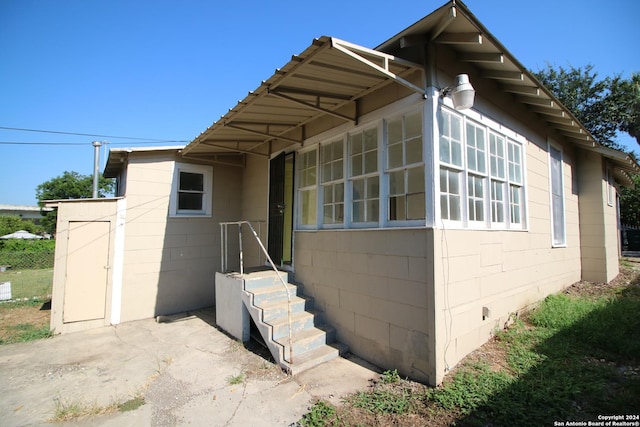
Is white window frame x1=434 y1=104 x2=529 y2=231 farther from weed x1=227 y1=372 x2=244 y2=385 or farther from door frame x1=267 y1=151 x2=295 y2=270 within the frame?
weed x1=227 y1=372 x2=244 y2=385

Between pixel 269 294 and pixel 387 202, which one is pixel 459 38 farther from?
pixel 269 294

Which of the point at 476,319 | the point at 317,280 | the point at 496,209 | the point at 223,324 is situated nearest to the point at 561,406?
the point at 476,319

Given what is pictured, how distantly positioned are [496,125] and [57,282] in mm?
8168

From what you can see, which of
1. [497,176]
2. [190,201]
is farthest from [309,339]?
[190,201]

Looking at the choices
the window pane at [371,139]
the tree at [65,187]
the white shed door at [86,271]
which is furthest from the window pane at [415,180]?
the tree at [65,187]

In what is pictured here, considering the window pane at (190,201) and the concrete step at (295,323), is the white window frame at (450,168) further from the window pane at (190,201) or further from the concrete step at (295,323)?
the window pane at (190,201)

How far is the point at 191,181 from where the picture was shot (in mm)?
7184

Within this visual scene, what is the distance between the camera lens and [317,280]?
16.1ft

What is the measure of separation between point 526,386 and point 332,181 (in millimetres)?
3536

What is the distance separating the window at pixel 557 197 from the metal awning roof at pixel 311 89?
4911 mm

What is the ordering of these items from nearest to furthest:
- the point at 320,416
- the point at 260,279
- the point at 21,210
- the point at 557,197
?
the point at 320,416 < the point at 260,279 < the point at 557,197 < the point at 21,210

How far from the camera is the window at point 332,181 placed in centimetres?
486

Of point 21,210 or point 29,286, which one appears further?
point 21,210

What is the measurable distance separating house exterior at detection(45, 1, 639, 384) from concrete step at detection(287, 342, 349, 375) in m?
0.20
